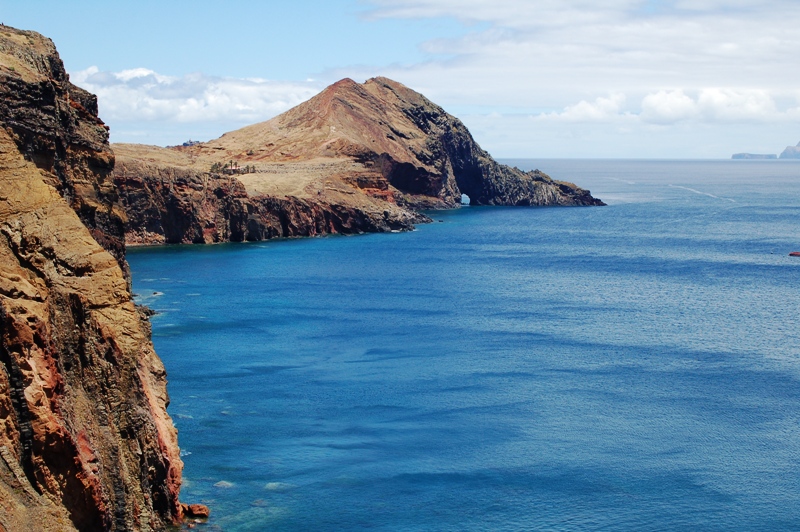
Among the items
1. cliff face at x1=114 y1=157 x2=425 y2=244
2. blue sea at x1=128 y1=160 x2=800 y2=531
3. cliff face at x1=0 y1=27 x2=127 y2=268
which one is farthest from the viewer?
cliff face at x1=114 y1=157 x2=425 y2=244

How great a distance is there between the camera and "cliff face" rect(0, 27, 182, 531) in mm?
34500

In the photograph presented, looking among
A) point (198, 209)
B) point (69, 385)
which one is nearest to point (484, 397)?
point (69, 385)

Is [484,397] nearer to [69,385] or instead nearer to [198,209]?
[69,385]

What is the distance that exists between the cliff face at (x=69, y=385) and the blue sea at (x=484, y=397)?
10360 mm

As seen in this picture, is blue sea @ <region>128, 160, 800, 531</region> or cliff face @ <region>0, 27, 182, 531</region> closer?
cliff face @ <region>0, 27, 182, 531</region>

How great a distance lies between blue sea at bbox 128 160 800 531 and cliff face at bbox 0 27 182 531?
408 inches

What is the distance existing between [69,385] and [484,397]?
39770 mm

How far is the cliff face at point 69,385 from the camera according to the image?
3450cm

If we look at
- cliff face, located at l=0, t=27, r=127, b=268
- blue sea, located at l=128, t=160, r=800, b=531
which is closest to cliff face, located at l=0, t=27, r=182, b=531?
cliff face, located at l=0, t=27, r=127, b=268

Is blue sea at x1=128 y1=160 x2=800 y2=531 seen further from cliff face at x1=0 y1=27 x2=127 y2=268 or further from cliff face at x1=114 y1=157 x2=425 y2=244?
cliff face at x1=114 y1=157 x2=425 y2=244

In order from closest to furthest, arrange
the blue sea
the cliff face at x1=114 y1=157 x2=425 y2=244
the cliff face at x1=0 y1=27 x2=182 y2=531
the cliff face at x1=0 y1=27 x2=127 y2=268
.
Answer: the cliff face at x1=0 y1=27 x2=182 y2=531 < the cliff face at x1=0 y1=27 x2=127 y2=268 < the blue sea < the cliff face at x1=114 y1=157 x2=425 y2=244

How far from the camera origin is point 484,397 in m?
73.2

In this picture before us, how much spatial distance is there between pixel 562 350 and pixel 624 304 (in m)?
27.6

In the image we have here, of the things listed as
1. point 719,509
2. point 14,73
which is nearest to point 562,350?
point 719,509
